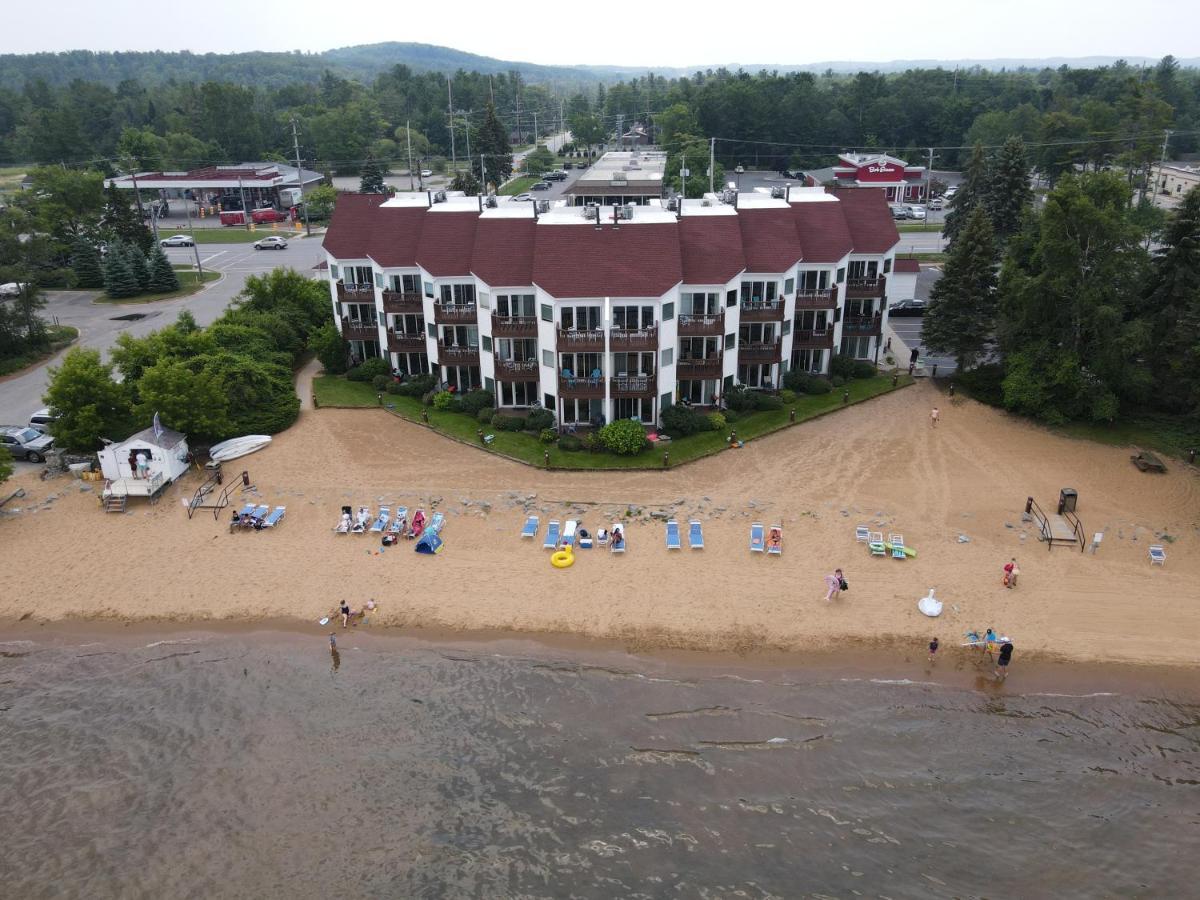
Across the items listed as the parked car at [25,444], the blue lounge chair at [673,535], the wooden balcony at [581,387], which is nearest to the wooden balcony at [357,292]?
the wooden balcony at [581,387]

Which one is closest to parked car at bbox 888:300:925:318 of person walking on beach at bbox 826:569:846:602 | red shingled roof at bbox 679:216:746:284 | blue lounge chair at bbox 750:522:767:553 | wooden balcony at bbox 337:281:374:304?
red shingled roof at bbox 679:216:746:284

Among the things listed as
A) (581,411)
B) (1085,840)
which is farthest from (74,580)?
(1085,840)

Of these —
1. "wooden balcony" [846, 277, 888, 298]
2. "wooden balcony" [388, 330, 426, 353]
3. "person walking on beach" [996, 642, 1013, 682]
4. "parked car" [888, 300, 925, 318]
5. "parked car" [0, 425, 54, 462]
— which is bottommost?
"person walking on beach" [996, 642, 1013, 682]

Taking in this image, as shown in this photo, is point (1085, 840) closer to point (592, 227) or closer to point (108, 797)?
point (108, 797)

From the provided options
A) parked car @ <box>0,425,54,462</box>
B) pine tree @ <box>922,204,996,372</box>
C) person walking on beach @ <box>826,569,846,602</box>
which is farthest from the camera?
pine tree @ <box>922,204,996,372</box>

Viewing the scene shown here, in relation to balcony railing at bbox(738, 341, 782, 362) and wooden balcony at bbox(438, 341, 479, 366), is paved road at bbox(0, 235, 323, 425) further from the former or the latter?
balcony railing at bbox(738, 341, 782, 362)
